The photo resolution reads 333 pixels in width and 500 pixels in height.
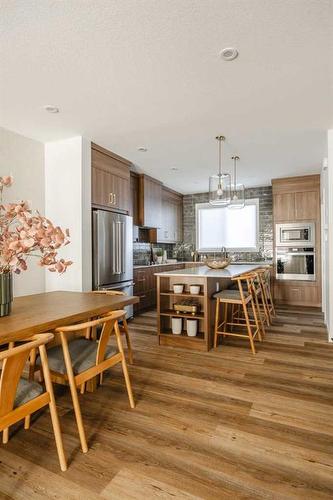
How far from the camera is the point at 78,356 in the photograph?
192cm

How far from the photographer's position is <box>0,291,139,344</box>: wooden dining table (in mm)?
1512

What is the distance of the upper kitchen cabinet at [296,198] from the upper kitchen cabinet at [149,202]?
2378mm

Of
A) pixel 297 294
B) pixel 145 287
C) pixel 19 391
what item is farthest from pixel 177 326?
pixel 297 294

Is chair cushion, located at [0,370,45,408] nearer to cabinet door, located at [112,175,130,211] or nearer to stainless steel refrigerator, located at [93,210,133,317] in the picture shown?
stainless steel refrigerator, located at [93,210,133,317]

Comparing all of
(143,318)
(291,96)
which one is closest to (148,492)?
(291,96)

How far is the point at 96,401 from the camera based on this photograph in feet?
7.22

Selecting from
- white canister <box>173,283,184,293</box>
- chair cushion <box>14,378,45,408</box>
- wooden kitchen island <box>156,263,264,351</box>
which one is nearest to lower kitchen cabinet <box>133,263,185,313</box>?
wooden kitchen island <box>156,263,264,351</box>

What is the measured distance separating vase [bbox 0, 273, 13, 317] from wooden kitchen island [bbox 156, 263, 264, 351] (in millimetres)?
1964

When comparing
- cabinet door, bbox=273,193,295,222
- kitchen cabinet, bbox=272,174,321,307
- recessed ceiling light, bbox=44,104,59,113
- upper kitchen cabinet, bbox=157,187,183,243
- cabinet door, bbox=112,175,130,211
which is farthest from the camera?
upper kitchen cabinet, bbox=157,187,183,243

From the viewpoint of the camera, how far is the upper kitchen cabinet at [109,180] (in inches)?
158

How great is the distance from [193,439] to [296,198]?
5202 millimetres

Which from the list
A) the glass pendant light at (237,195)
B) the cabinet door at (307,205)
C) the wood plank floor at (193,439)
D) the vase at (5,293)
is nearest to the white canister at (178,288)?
the wood plank floor at (193,439)

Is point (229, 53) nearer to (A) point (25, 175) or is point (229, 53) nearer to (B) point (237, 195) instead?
(B) point (237, 195)

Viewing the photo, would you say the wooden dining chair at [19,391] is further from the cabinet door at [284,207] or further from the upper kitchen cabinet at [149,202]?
the cabinet door at [284,207]
